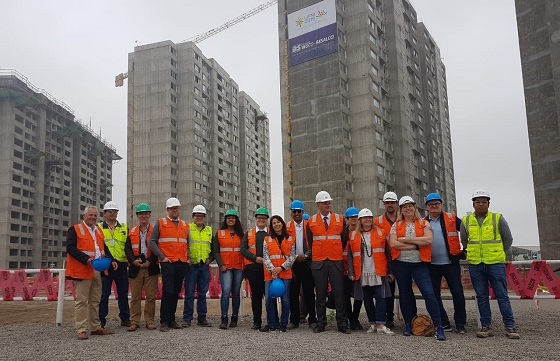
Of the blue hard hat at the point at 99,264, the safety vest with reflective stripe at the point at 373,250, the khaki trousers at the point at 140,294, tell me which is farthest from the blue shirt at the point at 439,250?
the blue hard hat at the point at 99,264

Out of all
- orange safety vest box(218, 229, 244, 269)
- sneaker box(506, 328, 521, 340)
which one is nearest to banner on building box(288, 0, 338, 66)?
orange safety vest box(218, 229, 244, 269)

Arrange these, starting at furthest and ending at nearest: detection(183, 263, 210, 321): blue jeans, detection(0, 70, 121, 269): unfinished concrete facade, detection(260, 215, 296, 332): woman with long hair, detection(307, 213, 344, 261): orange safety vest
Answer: detection(0, 70, 121, 269): unfinished concrete facade → detection(183, 263, 210, 321): blue jeans → detection(260, 215, 296, 332): woman with long hair → detection(307, 213, 344, 261): orange safety vest

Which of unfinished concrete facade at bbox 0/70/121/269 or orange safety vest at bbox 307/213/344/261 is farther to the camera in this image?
unfinished concrete facade at bbox 0/70/121/269

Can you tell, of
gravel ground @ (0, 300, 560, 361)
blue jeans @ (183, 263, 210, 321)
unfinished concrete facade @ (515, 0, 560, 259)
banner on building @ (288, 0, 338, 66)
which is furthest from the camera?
banner on building @ (288, 0, 338, 66)

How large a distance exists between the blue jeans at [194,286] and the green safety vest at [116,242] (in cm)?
126

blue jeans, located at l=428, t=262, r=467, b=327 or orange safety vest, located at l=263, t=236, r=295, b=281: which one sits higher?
orange safety vest, located at l=263, t=236, r=295, b=281

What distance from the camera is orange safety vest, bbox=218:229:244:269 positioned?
27.5 feet

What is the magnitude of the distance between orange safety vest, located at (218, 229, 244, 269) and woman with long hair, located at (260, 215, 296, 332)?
2.30ft

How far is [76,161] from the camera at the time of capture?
89.1 m

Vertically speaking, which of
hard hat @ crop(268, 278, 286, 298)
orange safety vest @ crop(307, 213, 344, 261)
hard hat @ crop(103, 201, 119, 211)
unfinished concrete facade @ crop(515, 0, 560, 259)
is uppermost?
unfinished concrete facade @ crop(515, 0, 560, 259)

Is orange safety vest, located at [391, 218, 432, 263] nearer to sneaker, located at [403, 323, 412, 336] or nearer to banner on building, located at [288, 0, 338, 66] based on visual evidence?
sneaker, located at [403, 323, 412, 336]

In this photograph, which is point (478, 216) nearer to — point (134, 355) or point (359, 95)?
point (134, 355)

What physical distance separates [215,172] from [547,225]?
61610 millimetres

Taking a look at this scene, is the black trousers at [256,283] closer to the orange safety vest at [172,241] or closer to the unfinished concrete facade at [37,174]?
the orange safety vest at [172,241]
